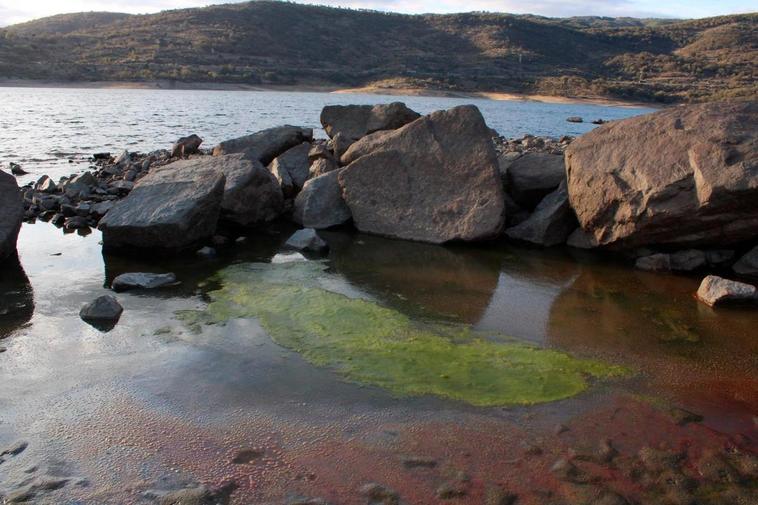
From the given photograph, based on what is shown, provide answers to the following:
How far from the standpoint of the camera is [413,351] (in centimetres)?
610

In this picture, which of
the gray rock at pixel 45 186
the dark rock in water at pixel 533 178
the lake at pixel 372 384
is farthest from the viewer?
the gray rock at pixel 45 186

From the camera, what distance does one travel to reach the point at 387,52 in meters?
101

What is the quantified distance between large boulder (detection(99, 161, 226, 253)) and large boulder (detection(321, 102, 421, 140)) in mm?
3881

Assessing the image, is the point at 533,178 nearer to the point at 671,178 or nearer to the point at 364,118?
the point at 671,178

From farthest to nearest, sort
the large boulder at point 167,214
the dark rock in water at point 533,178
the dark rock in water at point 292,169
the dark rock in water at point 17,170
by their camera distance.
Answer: the dark rock in water at point 17,170
the dark rock in water at point 292,169
the dark rock in water at point 533,178
the large boulder at point 167,214

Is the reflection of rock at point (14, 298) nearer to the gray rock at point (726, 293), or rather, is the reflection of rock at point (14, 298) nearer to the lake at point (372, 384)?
the lake at point (372, 384)

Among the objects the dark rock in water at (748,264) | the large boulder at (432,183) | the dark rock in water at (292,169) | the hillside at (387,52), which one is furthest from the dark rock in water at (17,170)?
the hillside at (387,52)

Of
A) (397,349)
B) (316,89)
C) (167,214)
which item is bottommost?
(397,349)

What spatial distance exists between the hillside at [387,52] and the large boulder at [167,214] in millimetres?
56651

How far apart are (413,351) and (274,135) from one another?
867 cm

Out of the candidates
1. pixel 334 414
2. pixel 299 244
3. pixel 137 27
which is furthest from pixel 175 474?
pixel 137 27

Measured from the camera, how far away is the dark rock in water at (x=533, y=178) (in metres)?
10.9

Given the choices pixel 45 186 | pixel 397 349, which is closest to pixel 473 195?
pixel 397 349

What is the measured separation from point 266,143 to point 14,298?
7.09 m
